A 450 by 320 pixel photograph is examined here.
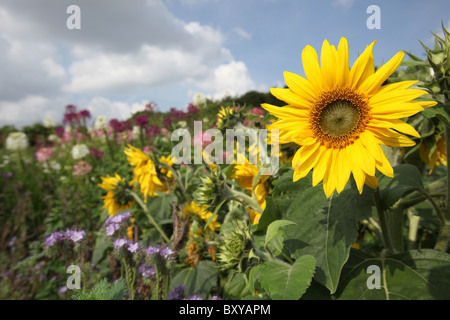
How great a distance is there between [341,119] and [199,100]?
529cm

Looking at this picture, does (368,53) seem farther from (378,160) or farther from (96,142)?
(96,142)

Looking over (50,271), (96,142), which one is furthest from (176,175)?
(96,142)

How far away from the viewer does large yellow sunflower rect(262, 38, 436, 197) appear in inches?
38.4

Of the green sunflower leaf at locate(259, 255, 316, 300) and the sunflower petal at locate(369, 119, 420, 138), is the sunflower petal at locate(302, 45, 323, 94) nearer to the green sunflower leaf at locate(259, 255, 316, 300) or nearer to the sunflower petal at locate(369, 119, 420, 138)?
the sunflower petal at locate(369, 119, 420, 138)

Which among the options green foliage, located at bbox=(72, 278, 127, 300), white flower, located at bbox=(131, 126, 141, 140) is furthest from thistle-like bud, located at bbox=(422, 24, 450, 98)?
white flower, located at bbox=(131, 126, 141, 140)

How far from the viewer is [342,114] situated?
1098 mm

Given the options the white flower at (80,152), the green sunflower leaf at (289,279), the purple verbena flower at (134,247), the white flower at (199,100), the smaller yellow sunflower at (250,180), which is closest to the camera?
the green sunflower leaf at (289,279)

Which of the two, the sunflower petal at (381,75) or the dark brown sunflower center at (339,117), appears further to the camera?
the dark brown sunflower center at (339,117)

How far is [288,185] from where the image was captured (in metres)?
1.21

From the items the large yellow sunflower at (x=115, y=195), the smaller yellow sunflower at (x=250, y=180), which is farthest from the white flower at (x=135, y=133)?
the smaller yellow sunflower at (x=250, y=180)

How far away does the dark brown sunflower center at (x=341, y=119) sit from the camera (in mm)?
1094

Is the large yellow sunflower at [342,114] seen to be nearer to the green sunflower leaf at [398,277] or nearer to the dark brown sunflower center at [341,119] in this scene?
the dark brown sunflower center at [341,119]

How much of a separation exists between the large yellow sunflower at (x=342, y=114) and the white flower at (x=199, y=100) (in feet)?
16.1

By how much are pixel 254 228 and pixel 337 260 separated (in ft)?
1.10
